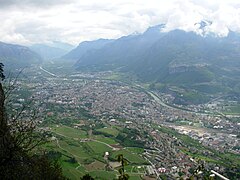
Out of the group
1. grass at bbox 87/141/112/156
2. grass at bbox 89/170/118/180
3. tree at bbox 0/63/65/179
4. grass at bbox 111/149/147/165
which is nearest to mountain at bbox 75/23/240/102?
grass at bbox 87/141/112/156

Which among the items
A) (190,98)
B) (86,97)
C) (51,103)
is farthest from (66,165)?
(190,98)

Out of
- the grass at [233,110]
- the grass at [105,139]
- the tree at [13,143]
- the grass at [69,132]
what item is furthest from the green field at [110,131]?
the tree at [13,143]

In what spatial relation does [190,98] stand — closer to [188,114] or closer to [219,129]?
[188,114]

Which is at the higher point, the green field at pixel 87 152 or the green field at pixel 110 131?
the green field at pixel 87 152

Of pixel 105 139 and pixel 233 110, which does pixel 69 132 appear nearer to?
pixel 105 139

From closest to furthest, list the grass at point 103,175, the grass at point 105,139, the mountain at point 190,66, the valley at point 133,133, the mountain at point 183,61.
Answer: the grass at point 103,175, the valley at point 133,133, the grass at point 105,139, the mountain at point 190,66, the mountain at point 183,61

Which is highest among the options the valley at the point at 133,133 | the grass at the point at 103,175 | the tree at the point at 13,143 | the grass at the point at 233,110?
the tree at the point at 13,143

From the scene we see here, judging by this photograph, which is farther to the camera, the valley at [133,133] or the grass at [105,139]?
the grass at [105,139]

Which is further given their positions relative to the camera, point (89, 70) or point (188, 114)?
point (89, 70)

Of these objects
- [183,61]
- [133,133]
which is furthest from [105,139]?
[183,61]

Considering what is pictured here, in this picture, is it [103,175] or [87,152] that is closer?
[103,175]

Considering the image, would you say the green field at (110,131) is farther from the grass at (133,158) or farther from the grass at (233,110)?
the grass at (233,110)
